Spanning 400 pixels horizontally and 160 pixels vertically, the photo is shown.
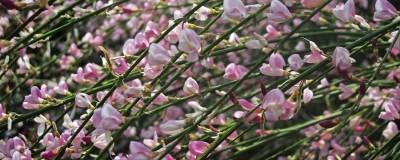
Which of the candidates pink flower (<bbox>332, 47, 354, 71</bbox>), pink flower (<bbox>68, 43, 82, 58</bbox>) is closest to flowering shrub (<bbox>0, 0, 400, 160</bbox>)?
pink flower (<bbox>332, 47, 354, 71</bbox>)

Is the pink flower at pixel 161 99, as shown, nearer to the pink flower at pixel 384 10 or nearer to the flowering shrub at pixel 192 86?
the flowering shrub at pixel 192 86

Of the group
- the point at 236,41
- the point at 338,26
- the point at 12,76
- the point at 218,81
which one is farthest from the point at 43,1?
the point at 218,81

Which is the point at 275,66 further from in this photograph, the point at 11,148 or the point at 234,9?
the point at 11,148

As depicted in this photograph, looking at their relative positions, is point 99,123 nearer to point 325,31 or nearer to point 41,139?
point 41,139

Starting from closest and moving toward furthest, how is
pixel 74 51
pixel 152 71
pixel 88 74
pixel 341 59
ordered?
1. pixel 341 59
2. pixel 152 71
3. pixel 88 74
4. pixel 74 51

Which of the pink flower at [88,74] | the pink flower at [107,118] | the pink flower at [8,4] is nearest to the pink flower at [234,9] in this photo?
the pink flower at [107,118]

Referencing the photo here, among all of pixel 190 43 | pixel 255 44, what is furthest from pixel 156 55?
pixel 255 44

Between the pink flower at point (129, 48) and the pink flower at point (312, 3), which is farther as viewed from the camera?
the pink flower at point (129, 48)

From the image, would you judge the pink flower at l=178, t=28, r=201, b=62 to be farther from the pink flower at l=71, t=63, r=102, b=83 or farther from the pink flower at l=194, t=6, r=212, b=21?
the pink flower at l=71, t=63, r=102, b=83
